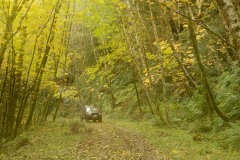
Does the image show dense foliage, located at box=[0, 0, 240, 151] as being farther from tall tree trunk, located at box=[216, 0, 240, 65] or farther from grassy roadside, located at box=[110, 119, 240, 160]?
grassy roadside, located at box=[110, 119, 240, 160]

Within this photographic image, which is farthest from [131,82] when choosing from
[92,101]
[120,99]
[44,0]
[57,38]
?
[44,0]

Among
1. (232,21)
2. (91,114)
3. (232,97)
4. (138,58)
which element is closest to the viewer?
(232,21)

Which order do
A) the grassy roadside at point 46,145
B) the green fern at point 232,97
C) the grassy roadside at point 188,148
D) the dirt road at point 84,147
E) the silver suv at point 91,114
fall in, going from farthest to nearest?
1. the silver suv at point 91,114
2. the green fern at point 232,97
3. the grassy roadside at point 46,145
4. the dirt road at point 84,147
5. the grassy roadside at point 188,148

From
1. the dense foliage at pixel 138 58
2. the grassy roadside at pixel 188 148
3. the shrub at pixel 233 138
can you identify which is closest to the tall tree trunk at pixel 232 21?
the dense foliage at pixel 138 58

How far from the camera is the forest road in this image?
9181 mm

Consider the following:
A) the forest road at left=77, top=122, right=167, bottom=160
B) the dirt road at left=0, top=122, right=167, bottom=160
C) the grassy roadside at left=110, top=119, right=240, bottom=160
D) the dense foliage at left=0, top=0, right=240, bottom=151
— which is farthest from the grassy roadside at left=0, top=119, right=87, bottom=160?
the grassy roadside at left=110, top=119, right=240, bottom=160

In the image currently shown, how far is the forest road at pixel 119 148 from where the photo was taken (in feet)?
30.1

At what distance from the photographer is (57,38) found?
53.5ft

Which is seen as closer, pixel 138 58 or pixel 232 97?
pixel 232 97

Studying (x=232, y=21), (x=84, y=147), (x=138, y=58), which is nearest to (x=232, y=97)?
(x=84, y=147)

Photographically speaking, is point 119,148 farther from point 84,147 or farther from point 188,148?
point 188,148

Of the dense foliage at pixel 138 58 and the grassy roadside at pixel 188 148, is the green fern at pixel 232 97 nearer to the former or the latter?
the dense foliage at pixel 138 58

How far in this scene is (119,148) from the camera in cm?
1066

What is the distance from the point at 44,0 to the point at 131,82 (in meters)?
15.3
